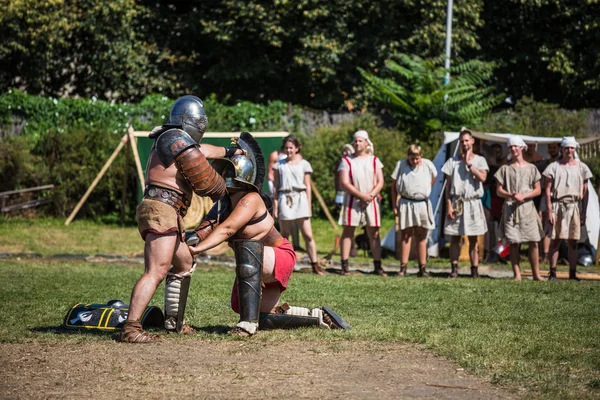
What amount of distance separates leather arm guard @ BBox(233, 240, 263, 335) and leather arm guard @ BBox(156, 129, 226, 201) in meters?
0.55

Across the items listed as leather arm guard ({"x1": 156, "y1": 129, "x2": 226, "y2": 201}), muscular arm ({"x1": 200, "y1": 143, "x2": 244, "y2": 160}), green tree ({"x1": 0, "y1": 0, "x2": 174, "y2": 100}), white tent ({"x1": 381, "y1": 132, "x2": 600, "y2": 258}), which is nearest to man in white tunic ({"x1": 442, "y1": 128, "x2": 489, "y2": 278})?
white tent ({"x1": 381, "y1": 132, "x2": 600, "y2": 258})

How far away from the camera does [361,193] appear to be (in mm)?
13578

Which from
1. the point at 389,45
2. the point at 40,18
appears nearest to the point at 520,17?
the point at 389,45

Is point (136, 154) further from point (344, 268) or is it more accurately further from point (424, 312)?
point (424, 312)

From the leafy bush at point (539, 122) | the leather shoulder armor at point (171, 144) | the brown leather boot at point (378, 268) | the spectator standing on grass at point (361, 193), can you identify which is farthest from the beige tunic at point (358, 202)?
the leafy bush at point (539, 122)

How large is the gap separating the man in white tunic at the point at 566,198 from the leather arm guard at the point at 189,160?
716 centimetres

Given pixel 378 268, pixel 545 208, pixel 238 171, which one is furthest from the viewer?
pixel 545 208

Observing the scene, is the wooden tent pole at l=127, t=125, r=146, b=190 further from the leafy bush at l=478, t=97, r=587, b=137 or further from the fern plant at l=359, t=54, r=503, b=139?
the leafy bush at l=478, t=97, r=587, b=137

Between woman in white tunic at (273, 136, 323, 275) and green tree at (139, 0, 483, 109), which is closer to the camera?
woman in white tunic at (273, 136, 323, 275)

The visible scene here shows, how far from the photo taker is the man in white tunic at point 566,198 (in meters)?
13.3

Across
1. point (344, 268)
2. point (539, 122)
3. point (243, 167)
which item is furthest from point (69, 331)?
point (539, 122)

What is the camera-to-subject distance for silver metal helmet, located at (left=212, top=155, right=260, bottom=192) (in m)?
7.76

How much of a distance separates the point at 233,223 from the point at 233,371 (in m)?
1.62

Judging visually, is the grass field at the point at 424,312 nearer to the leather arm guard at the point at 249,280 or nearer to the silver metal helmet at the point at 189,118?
the leather arm guard at the point at 249,280
